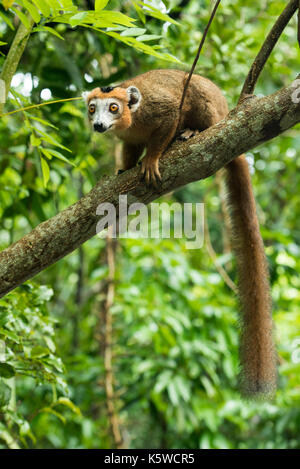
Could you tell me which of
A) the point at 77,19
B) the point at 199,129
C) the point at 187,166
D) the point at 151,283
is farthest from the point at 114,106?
the point at 151,283

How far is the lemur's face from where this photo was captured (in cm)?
293

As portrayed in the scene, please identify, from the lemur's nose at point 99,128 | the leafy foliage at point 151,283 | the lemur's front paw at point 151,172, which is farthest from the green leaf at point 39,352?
the lemur's nose at point 99,128

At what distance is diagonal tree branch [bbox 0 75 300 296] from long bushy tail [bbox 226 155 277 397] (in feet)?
3.12

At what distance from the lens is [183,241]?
566 centimetres

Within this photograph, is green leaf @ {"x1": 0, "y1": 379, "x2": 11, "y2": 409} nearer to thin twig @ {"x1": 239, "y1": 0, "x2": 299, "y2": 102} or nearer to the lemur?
the lemur

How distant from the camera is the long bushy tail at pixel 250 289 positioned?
8.54 ft

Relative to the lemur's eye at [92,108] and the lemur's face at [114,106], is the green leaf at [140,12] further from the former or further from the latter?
the lemur's eye at [92,108]

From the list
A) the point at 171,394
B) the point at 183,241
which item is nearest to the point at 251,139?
the point at 171,394

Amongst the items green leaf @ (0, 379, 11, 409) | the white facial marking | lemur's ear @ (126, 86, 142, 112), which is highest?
lemur's ear @ (126, 86, 142, 112)

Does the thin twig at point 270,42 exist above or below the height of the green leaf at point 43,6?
above

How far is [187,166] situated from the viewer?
6.73 feet

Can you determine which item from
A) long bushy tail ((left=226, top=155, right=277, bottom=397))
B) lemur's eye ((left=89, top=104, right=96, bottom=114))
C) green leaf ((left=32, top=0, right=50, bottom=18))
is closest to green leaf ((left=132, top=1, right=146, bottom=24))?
green leaf ((left=32, top=0, right=50, bottom=18))

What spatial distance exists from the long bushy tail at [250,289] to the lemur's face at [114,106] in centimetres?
70

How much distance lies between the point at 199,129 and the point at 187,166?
1.17m
